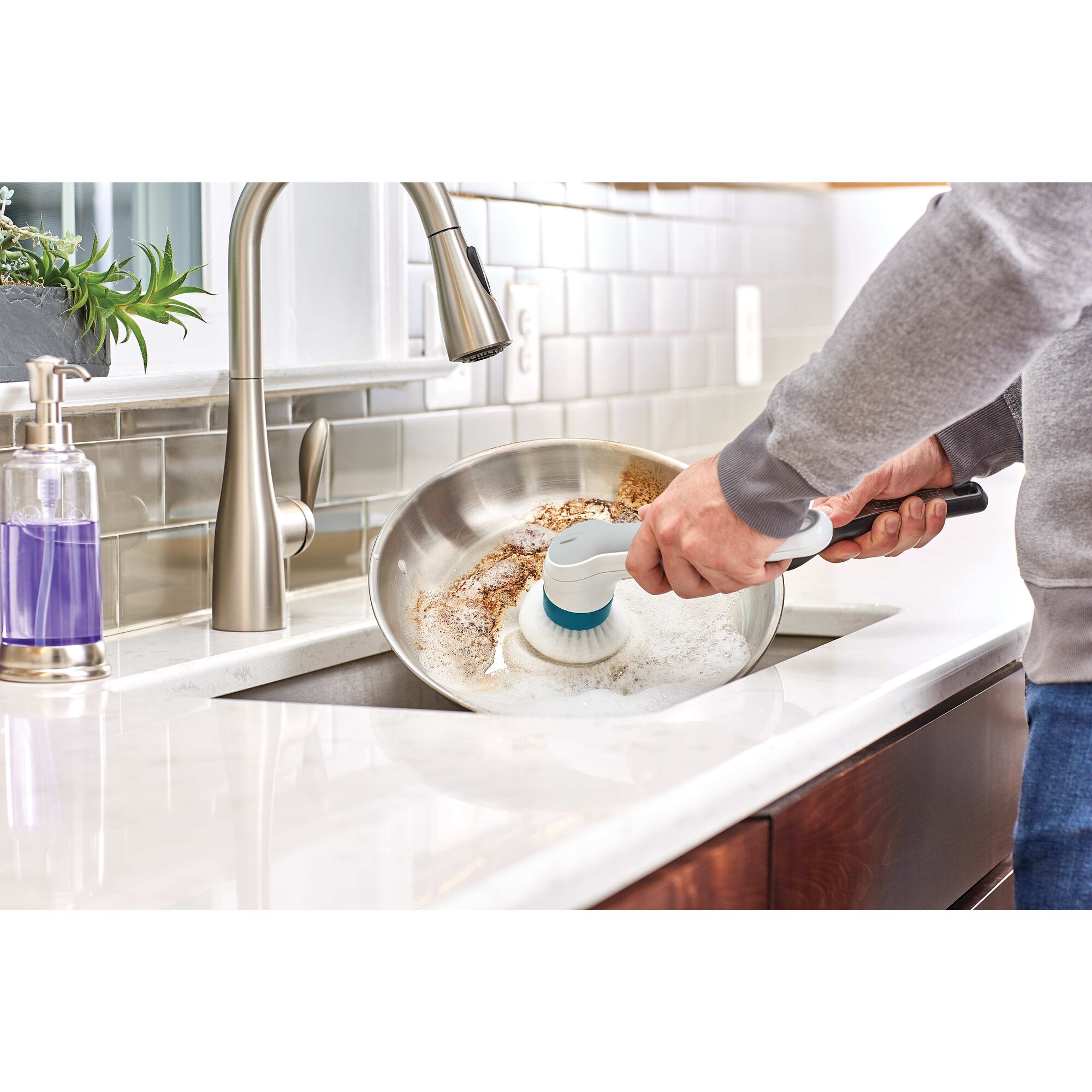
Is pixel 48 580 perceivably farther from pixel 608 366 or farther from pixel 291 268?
pixel 608 366

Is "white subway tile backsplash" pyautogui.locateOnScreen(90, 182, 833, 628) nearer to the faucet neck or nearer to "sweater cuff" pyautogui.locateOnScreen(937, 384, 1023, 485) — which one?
the faucet neck

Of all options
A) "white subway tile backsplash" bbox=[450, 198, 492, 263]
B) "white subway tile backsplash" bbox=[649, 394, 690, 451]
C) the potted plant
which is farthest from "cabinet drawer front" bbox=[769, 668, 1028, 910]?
"white subway tile backsplash" bbox=[649, 394, 690, 451]

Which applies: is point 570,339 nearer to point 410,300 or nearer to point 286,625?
point 410,300

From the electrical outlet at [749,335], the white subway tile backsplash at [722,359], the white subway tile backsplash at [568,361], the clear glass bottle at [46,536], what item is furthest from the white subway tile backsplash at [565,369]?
the clear glass bottle at [46,536]

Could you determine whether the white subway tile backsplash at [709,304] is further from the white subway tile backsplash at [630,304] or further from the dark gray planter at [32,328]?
the dark gray planter at [32,328]

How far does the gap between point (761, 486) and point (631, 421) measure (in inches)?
47.7

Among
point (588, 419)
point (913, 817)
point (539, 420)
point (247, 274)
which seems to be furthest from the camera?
point (588, 419)

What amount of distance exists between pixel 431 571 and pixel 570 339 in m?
0.81

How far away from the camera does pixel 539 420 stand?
180 centimetres

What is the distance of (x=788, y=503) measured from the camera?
819 mm

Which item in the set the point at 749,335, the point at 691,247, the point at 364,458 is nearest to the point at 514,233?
the point at 364,458

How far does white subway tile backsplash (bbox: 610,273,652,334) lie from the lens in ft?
6.46

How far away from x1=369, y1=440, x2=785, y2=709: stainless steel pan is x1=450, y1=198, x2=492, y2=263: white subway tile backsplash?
0.51m

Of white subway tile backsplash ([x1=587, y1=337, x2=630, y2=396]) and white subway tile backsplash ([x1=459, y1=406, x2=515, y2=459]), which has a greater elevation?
white subway tile backsplash ([x1=587, y1=337, x2=630, y2=396])
